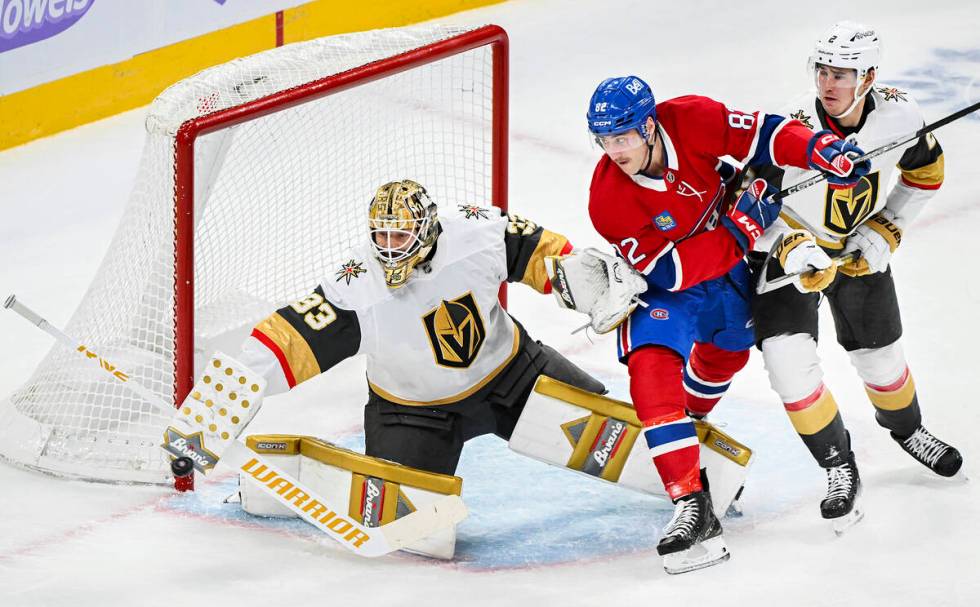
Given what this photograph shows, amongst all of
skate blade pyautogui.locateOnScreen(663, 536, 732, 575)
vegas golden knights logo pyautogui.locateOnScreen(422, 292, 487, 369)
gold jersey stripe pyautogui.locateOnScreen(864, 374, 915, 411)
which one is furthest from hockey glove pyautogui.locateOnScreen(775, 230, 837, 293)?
vegas golden knights logo pyautogui.locateOnScreen(422, 292, 487, 369)

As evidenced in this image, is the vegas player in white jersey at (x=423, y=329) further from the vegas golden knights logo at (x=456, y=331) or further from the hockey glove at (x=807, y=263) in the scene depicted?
the hockey glove at (x=807, y=263)

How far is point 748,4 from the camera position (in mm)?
6922

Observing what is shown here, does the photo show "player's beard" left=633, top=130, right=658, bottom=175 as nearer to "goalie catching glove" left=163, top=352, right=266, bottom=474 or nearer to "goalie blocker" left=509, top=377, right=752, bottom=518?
"goalie blocker" left=509, top=377, right=752, bottom=518

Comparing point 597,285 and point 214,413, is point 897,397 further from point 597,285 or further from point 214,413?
point 214,413

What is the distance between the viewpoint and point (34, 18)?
550 cm

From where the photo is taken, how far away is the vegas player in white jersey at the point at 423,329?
3473 millimetres

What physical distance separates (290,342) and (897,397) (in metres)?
1.42

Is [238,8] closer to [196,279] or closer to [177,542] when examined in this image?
[196,279]

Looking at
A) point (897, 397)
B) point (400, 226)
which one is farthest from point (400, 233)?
point (897, 397)

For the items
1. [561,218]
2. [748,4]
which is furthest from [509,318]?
[748,4]

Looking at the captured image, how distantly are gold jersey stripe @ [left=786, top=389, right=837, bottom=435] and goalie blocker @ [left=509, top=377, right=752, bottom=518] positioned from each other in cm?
22

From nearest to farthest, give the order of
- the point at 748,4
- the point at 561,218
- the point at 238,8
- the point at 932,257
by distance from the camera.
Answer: the point at 932,257 → the point at 561,218 → the point at 238,8 → the point at 748,4

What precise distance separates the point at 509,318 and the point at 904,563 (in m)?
1.06

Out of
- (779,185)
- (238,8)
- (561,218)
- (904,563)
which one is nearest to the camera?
(904,563)
